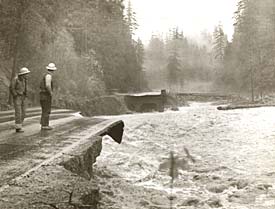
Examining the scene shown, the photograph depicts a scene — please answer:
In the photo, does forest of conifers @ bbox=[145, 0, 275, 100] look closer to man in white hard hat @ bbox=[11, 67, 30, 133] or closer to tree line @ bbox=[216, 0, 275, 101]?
tree line @ bbox=[216, 0, 275, 101]

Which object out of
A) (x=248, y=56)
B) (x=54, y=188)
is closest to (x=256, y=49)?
(x=248, y=56)

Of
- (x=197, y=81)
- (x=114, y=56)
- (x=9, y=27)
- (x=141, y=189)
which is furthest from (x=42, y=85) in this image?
(x=197, y=81)

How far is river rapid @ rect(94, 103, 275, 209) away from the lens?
30.6 ft

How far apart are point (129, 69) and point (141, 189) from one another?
62.4 metres

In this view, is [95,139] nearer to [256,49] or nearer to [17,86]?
[17,86]

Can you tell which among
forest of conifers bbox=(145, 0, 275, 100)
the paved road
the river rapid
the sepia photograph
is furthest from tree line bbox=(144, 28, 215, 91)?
the paved road

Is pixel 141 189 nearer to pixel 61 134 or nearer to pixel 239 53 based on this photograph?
pixel 61 134

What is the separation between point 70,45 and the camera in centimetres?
4484

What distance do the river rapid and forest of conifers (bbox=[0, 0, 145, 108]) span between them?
33.1 feet

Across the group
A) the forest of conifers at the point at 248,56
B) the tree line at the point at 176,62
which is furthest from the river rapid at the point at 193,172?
the tree line at the point at 176,62

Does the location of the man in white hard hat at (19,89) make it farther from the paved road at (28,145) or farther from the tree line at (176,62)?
the tree line at (176,62)

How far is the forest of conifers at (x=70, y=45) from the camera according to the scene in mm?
24656

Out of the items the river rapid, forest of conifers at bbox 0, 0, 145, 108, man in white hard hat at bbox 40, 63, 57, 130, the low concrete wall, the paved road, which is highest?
forest of conifers at bbox 0, 0, 145, 108

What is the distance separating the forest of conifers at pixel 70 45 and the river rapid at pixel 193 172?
1008 cm
